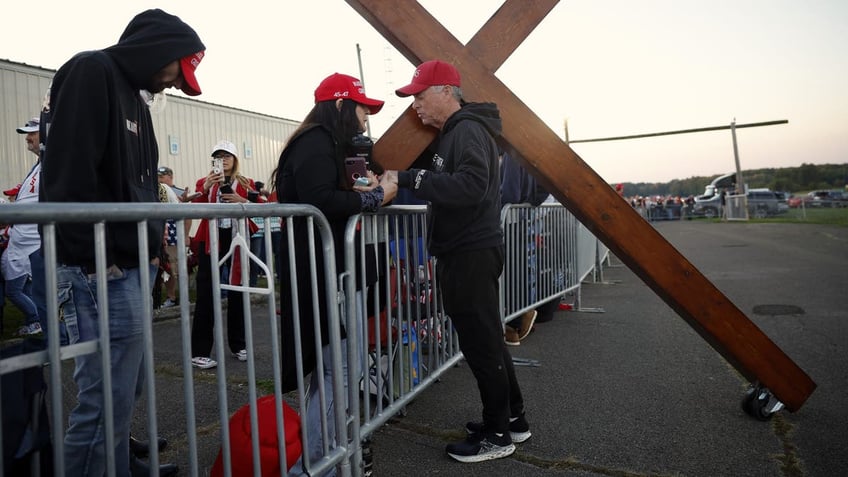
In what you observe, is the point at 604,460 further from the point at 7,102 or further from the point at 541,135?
the point at 7,102

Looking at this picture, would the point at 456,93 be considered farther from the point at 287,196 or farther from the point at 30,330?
the point at 30,330

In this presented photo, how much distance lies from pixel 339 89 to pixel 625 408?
2.57 metres

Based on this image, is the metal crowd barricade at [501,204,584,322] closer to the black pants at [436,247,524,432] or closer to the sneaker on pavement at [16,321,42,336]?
the black pants at [436,247,524,432]

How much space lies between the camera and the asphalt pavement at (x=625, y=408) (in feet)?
8.71

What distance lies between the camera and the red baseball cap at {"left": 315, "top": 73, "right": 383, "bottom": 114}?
7.91ft

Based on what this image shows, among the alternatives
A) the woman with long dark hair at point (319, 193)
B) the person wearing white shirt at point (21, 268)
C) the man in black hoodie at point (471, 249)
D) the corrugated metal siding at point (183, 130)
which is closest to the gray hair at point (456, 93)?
the man in black hoodie at point (471, 249)

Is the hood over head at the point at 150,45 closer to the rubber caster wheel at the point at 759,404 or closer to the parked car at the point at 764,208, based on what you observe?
the rubber caster wheel at the point at 759,404

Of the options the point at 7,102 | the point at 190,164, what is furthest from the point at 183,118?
the point at 7,102

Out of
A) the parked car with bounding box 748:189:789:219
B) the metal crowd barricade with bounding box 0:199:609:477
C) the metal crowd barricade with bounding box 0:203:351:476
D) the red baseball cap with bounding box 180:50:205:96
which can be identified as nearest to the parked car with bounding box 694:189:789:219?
the parked car with bounding box 748:189:789:219

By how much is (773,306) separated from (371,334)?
18.2 ft

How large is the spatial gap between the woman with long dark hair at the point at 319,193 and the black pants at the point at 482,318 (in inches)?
22.5

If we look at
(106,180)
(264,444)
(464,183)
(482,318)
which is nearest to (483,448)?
(482,318)

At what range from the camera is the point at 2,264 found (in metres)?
5.56

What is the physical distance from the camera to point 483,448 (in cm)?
275
